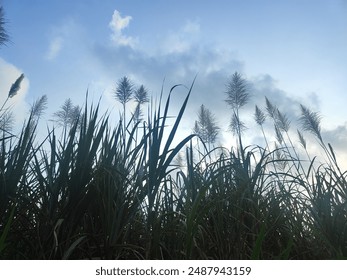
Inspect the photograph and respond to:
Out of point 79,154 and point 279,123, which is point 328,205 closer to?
point 79,154

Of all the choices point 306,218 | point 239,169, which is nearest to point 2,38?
point 239,169

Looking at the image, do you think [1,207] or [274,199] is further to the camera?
[274,199]

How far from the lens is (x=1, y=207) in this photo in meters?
1.31

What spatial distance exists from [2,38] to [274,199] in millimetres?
3206

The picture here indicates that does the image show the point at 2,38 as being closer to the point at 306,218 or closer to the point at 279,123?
the point at 306,218

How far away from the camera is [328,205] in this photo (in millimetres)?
1814

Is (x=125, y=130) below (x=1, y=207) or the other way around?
the other way around

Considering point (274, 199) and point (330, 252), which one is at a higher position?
point (274, 199)


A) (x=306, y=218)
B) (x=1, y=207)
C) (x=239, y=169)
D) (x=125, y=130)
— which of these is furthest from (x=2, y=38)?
(x=306, y=218)

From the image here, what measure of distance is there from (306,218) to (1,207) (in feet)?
6.13

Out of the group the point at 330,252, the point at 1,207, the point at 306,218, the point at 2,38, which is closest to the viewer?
the point at 1,207
